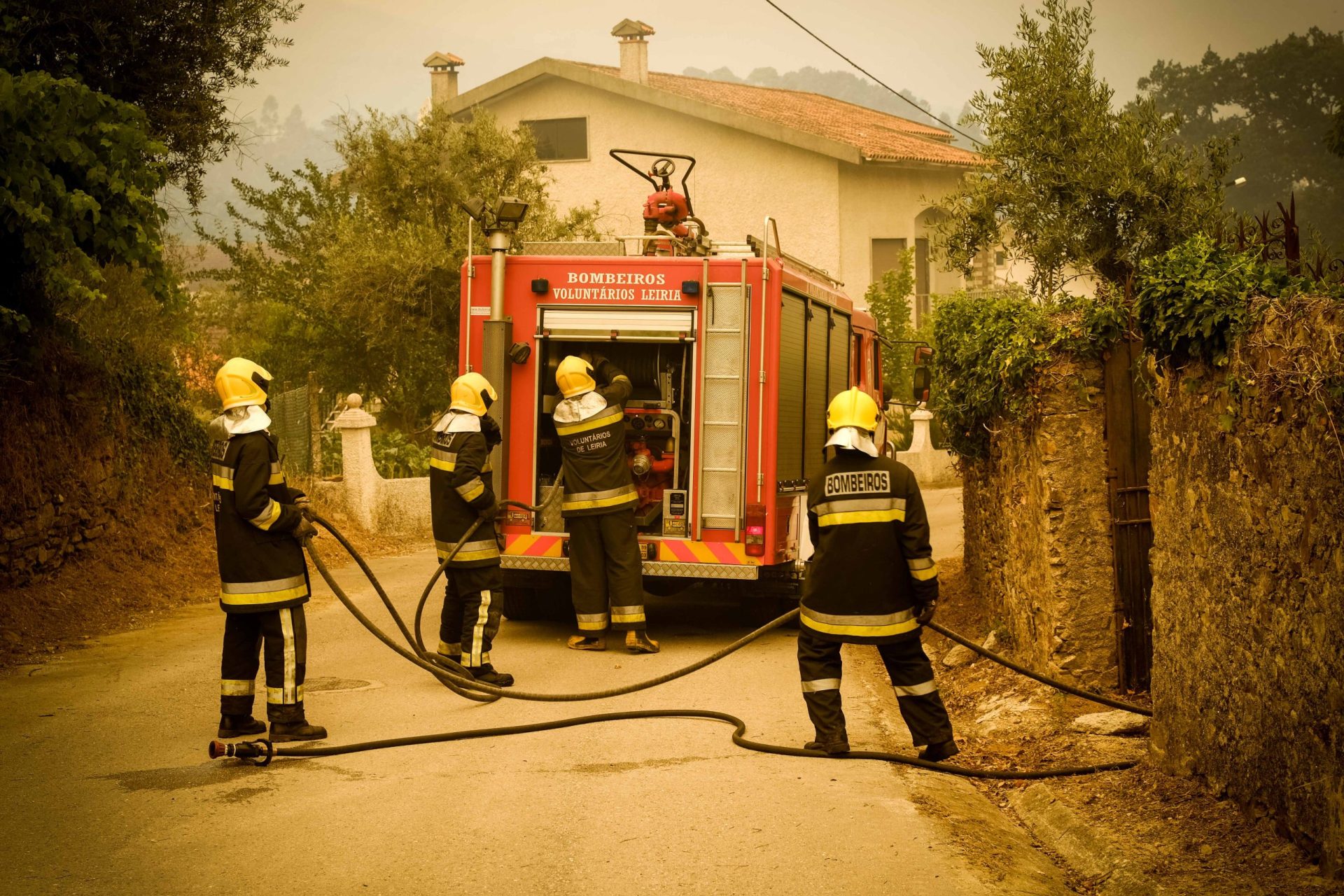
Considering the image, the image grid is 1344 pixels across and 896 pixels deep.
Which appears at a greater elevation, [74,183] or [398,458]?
[74,183]

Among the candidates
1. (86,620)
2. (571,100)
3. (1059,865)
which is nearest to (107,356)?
(86,620)

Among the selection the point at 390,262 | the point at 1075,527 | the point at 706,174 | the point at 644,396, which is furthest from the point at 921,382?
the point at 706,174

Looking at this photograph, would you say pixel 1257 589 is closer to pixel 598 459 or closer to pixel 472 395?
pixel 472 395

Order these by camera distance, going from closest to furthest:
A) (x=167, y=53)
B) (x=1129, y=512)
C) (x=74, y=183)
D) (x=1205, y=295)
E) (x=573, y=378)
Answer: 1. (x=1205, y=295)
2. (x=1129, y=512)
3. (x=74, y=183)
4. (x=573, y=378)
5. (x=167, y=53)

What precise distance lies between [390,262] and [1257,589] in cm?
1546

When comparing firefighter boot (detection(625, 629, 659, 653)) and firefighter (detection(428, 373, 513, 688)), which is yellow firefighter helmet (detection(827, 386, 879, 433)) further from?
firefighter boot (detection(625, 629, 659, 653))

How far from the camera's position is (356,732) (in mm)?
7039

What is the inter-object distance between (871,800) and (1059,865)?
2.83ft

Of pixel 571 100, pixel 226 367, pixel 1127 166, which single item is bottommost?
pixel 226 367

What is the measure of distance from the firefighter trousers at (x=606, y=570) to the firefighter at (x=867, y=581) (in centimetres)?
300

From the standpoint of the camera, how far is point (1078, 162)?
11.0 metres

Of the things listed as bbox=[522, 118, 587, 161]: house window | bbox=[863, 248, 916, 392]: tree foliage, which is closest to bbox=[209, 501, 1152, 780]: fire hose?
bbox=[863, 248, 916, 392]: tree foliage

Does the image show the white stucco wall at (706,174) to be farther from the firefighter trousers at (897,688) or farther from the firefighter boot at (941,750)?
the firefighter boot at (941,750)

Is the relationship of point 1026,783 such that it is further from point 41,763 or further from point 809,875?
point 41,763
